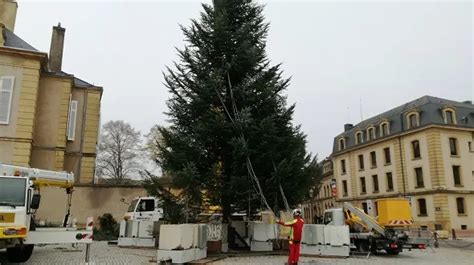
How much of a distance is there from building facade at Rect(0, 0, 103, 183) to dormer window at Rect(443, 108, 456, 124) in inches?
1393

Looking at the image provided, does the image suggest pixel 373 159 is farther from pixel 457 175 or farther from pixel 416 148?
pixel 457 175

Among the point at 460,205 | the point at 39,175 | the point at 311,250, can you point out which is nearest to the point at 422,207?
the point at 460,205

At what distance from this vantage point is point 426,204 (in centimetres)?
4247

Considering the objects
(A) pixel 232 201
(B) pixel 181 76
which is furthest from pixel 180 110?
(A) pixel 232 201

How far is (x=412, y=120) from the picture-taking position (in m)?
46.6

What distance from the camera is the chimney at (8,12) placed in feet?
92.6

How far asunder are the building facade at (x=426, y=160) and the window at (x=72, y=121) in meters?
27.2

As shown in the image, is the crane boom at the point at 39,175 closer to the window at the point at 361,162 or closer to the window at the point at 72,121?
the window at the point at 72,121

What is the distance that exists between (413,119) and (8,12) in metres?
40.3

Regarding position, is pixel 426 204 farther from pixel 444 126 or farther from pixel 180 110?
pixel 180 110

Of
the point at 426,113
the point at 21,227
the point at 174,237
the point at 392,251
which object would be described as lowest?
the point at 392,251

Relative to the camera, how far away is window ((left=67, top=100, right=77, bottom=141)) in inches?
1065

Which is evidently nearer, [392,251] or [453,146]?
[392,251]

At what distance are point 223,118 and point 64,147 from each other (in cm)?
1309
